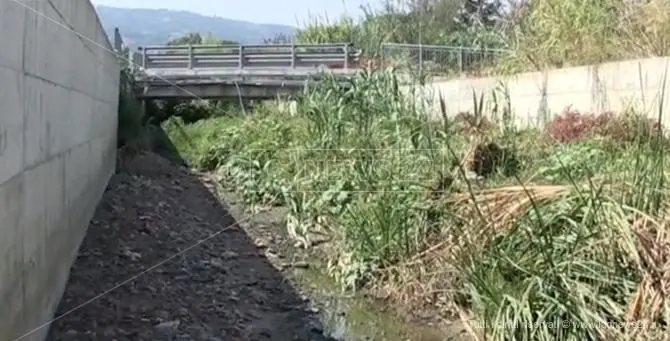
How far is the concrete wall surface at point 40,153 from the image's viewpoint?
94.3 inches

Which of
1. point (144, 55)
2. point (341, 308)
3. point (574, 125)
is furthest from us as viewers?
point (144, 55)

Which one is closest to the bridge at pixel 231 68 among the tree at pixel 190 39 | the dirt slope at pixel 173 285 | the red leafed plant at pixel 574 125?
the red leafed plant at pixel 574 125

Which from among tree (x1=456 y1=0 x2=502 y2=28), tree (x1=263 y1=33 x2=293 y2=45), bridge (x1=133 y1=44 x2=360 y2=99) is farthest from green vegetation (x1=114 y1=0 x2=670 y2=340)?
tree (x1=263 y1=33 x2=293 y2=45)

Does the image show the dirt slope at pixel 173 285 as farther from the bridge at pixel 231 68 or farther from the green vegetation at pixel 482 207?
the bridge at pixel 231 68

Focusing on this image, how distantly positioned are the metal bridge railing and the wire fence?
20.9ft

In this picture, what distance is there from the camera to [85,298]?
161 inches

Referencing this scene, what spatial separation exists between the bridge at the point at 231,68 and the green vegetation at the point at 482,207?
19.5ft

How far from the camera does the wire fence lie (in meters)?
9.69

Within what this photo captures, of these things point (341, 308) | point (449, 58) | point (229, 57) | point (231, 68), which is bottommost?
point (341, 308)

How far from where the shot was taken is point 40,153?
3.10m

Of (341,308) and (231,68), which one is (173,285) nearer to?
(341,308)

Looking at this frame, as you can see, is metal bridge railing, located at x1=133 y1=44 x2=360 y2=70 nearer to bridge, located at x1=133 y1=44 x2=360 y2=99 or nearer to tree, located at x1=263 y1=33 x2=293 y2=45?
bridge, located at x1=133 y1=44 x2=360 y2=99

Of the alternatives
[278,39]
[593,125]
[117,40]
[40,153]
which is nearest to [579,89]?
[593,125]

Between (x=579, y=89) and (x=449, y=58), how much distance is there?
4.62m
